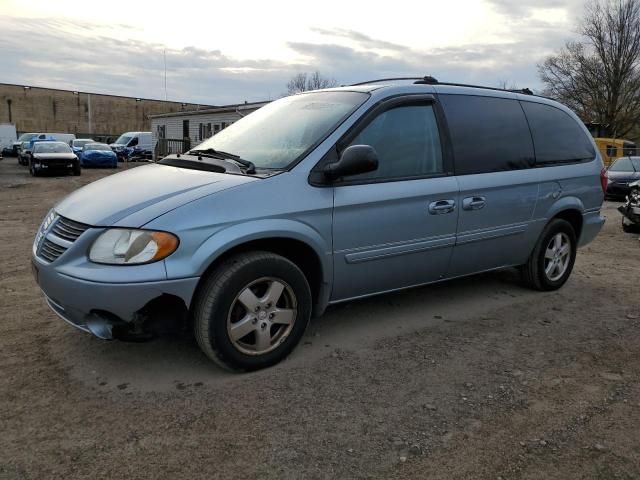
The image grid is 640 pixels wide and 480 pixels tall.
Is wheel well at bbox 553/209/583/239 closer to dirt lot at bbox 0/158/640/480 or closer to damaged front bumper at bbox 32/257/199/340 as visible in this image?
dirt lot at bbox 0/158/640/480

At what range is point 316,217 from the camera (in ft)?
11.4

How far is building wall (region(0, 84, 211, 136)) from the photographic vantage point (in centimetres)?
6488

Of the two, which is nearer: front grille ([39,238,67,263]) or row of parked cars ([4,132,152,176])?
front grille ([39,238,67,263])

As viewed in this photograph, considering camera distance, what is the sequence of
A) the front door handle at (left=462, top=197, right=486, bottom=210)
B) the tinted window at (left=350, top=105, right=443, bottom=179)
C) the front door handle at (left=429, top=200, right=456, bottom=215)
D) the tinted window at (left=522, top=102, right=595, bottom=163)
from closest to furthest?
the tinted window at (left=350, top=105, right=443, bottom=179), the front door handle at (left=429, top=200, right=456, bottom=215), the front door handle at (left=462, top=197, right=486, bottom=210), the tinted window at (left=522, top=102, right=595, bottom=163)

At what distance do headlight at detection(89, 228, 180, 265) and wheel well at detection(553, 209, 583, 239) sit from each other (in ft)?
12.8

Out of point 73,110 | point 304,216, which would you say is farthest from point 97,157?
point 73,110

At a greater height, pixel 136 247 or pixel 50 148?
pixel 50 148

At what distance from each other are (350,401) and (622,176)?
16.1 m

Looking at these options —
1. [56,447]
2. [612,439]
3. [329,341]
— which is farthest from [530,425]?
[56,447]

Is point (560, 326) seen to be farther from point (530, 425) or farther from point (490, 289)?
point (530, 425)

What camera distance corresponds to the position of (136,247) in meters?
2.96

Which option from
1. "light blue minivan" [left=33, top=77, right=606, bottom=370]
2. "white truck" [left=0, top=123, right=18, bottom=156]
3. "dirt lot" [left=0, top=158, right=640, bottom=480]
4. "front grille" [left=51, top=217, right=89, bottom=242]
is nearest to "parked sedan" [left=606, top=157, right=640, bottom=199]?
"light blue minivan" [left=33, top=77, right=606, bottom=370]

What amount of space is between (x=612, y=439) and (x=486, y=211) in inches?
81.7

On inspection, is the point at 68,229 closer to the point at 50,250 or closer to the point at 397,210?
the point at 50,250
